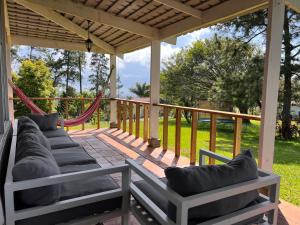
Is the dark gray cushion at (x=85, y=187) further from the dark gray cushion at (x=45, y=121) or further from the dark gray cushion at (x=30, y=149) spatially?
the dark gray cushion at (x=45, y=121)

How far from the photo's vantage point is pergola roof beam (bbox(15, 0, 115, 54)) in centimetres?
385

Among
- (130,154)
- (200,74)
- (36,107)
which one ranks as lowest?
(130,154)

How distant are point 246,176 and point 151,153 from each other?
2.89m

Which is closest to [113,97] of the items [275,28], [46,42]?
[46,42]

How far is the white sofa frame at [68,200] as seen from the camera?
1291mm

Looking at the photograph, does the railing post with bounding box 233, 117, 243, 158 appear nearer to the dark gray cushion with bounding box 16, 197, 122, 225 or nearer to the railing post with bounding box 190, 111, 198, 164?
the railing post with bounding box 190, 111, 198, 164

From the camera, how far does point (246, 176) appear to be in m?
1.36

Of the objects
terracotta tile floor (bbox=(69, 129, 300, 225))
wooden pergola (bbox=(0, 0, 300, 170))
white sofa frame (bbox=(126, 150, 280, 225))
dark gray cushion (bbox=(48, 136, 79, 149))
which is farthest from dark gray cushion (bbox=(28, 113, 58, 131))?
white sofa frame (bbox=(126, 150, 280, 225))

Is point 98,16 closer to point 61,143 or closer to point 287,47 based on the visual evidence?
point 61,143

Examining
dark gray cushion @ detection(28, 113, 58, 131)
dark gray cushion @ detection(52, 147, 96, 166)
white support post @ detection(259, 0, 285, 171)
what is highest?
white support post @ detection(259, 0, 285, 171)

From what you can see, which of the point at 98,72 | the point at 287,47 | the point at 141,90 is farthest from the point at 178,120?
the point at 141,90

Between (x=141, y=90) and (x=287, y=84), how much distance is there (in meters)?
11.0

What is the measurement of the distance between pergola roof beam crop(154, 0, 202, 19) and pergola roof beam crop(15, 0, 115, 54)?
2.10m

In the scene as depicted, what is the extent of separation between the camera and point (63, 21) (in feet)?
15.1
